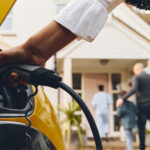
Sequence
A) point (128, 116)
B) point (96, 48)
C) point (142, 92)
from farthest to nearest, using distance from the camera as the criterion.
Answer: point (96, 48) → point (128, 116) → point (142, 92)

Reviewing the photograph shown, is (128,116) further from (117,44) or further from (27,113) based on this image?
(27,113)

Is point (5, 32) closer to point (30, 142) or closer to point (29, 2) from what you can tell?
point (29, 2)

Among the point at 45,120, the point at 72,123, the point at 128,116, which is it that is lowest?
the point at 72,123

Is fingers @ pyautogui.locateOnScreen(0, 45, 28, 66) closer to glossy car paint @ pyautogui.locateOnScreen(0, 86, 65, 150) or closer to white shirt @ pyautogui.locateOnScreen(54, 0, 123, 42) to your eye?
white shirt @ pyautogui.locateOnScreen(54, 0, 123, 42)

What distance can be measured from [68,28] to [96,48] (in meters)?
8.87

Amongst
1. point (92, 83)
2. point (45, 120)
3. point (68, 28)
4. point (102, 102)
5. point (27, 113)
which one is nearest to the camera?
point (68, 28)

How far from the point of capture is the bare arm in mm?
878

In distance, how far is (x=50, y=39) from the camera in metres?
0.88

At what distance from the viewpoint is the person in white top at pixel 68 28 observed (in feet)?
2.86

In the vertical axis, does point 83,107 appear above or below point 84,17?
below

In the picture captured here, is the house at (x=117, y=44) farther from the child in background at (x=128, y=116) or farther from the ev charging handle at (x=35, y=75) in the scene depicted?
the ev charging handle at (x=35, y=75)

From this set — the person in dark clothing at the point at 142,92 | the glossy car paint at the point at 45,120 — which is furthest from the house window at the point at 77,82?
the glossy car paint at the point at 45,120

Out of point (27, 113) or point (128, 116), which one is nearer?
point (27, 113)

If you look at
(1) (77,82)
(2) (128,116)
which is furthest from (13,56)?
(1) (77,82)
